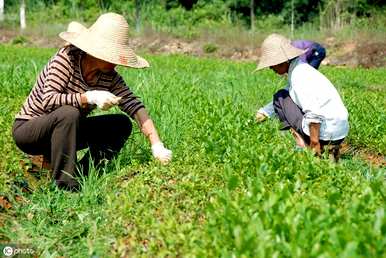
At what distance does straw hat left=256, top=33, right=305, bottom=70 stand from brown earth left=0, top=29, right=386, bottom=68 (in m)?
14.0

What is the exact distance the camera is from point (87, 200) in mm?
3535

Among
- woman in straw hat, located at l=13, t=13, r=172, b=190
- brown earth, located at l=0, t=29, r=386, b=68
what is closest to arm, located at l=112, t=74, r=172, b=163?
woman in straw hat, located at l=13, t=13, r=172, b=190

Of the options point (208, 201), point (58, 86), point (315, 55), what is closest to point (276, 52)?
point (58, 86)

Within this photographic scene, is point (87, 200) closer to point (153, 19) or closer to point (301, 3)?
point (153, 19)

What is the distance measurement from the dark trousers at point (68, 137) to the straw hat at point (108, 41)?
1.36ft

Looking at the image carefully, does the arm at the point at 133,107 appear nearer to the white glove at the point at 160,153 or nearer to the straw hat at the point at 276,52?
the white glove at the point at 160,153

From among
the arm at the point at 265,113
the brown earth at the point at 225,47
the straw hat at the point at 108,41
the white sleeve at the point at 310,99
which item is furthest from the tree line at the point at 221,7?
the straw hat at the point at 108,41

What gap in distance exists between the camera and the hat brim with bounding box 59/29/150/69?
3.48 metres

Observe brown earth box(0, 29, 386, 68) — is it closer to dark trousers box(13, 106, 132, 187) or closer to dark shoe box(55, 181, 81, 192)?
dark trousers box(13, 106, 132, 187)

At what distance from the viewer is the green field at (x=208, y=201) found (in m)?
2.09

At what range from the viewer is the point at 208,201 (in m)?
2.94

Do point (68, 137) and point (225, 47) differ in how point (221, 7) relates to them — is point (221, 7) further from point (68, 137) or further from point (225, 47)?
point (68, 137)

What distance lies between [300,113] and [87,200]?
6.37 ft

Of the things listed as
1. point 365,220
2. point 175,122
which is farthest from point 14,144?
point 365,220
